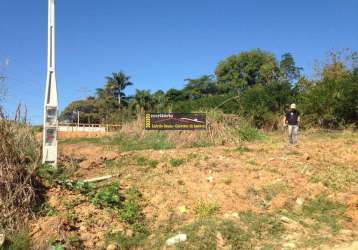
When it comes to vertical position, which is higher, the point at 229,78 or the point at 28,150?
the point at 229,78

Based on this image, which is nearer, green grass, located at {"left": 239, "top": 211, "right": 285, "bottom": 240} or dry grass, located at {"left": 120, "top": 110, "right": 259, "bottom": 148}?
green grass, located at {"left": 239, "top": 211, "right": 285, "bottom": 240}

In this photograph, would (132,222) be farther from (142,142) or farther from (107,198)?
(142,142)

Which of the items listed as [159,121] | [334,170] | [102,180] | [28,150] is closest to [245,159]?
[334,170]

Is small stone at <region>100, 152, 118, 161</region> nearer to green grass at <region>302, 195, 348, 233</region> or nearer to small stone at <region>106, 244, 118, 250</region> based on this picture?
small stone at <region>106, 244, 118, 250</region>

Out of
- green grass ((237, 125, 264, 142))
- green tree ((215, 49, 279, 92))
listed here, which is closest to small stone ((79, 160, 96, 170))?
green grass ((237, 125, 264, 142))

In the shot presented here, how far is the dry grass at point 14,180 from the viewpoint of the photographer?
5398mm

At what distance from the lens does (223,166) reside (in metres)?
8.07

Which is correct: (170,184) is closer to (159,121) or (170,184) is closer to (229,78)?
(159,121)

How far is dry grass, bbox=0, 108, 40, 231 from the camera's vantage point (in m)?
5.40

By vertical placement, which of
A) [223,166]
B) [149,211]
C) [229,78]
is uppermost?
[229,78]

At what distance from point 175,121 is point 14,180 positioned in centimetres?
929

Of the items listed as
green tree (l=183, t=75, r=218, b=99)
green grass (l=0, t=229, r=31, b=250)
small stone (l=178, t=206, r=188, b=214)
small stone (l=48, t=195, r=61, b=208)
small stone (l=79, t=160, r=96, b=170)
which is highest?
green tree (l=183, t=75, r=218, b=99)

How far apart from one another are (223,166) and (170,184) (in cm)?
144

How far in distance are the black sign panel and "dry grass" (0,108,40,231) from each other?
7978mm
